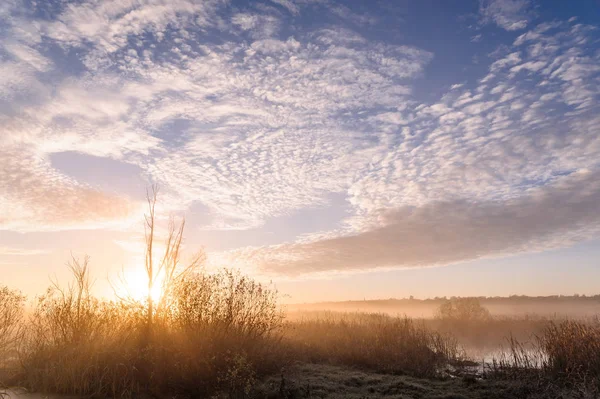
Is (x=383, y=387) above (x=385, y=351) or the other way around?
the other way around

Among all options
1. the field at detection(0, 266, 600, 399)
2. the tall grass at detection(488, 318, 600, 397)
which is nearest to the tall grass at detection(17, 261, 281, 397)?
the field at detection(0, 266, 600, 399)

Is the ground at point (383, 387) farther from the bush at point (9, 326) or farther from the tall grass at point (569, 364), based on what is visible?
the bush at point (9, 326)

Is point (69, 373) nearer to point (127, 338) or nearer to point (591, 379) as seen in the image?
point (127, 338)

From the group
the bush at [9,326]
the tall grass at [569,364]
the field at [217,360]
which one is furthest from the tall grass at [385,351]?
the bush at [9,326]

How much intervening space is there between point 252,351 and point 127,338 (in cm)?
443

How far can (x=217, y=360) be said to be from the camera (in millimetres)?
13234

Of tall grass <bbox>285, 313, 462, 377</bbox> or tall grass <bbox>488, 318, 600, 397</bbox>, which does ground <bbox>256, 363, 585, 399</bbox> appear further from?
tall grass <bbox>285, 313, 462, 377</bbox>

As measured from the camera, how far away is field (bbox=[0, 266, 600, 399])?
39.9ft

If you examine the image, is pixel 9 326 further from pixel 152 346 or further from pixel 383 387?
pixel 383 387

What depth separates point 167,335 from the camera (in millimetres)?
14359

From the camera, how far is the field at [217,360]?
478 inches

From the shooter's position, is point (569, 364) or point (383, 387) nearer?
point (383, 387)

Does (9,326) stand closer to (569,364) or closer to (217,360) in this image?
(217,360)

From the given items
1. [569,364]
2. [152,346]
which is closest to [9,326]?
[152,346]
